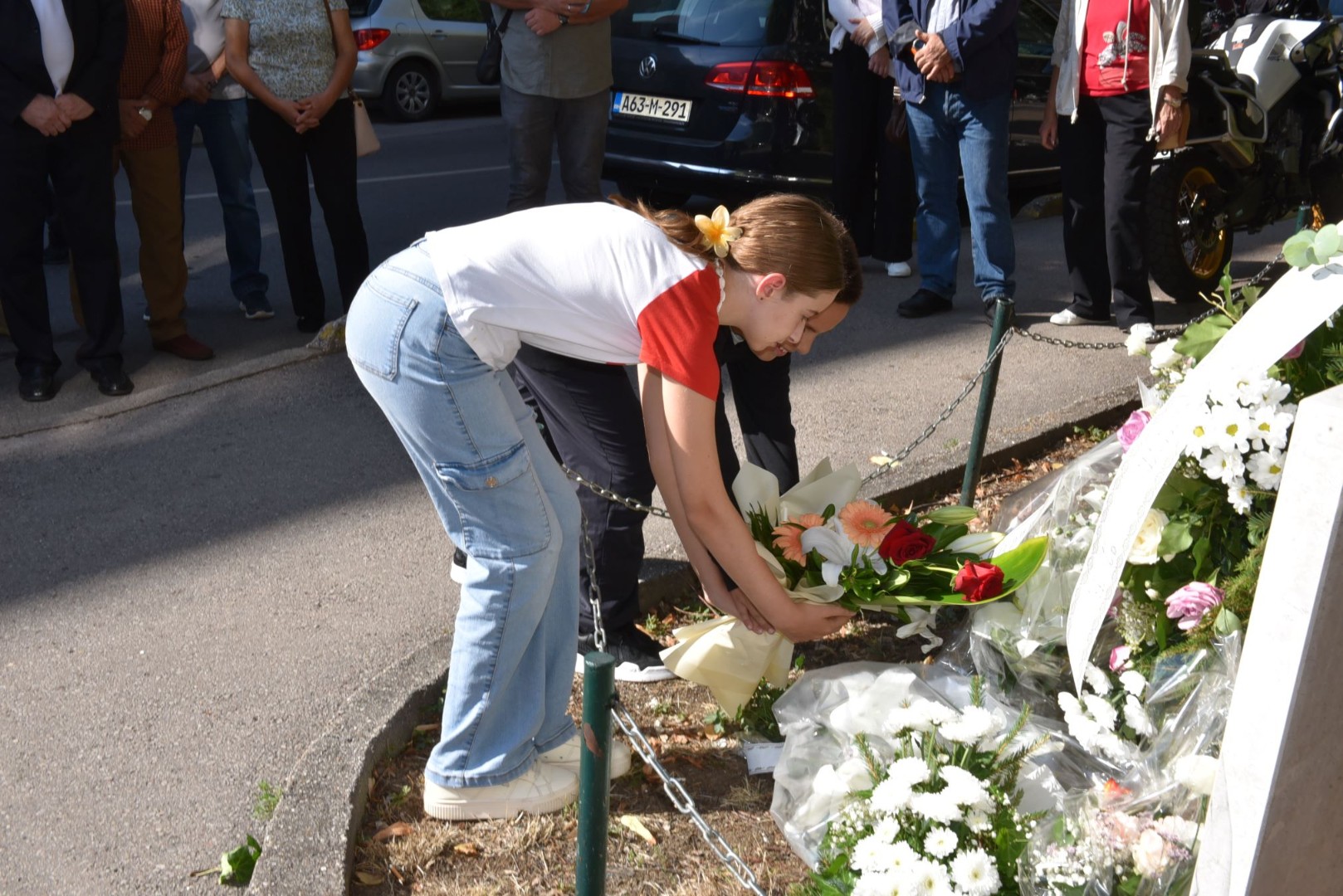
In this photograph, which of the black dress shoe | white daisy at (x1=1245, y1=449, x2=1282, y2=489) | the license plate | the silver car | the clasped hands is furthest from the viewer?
the silver car

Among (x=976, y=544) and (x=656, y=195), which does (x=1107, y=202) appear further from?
(x=656, y=195)

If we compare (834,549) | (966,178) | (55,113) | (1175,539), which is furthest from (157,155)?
(1175,539)

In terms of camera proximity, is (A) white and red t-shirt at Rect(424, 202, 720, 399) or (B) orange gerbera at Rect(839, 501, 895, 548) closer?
(A) white and red t-shirt at Rect(424, 202, 720, 399)

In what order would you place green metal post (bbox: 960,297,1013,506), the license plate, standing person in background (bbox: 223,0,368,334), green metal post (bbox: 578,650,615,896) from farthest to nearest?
the license plate
standing person in background (bbox: 223,0,368,334)
green metal post (bbox: 960,297,1013,506)
green metal post (bbox: 578,650,615,896)

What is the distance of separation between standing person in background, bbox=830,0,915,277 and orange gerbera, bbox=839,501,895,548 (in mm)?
4070

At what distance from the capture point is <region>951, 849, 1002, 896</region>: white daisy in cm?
239

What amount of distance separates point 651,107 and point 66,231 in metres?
3.60

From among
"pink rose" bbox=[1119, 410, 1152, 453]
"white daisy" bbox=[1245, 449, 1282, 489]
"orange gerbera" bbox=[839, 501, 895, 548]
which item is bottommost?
"orange gerbera" bbox=[839, 501, 895, 548]

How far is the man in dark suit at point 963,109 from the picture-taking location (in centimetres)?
606

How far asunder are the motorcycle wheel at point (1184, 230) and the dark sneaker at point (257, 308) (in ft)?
14.7

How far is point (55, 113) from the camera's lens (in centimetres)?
528

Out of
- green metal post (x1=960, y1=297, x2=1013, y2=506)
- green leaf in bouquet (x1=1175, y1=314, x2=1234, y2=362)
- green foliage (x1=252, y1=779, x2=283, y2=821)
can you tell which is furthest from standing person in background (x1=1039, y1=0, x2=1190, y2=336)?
green foliage (x1=252, y1=779, x2=283, y2=821)

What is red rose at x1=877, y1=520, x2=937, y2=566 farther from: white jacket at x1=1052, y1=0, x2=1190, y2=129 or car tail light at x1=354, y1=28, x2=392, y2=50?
car tail light at x1=354, y1=28, x2=392, y2=50

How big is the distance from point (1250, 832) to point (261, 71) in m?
5.42
